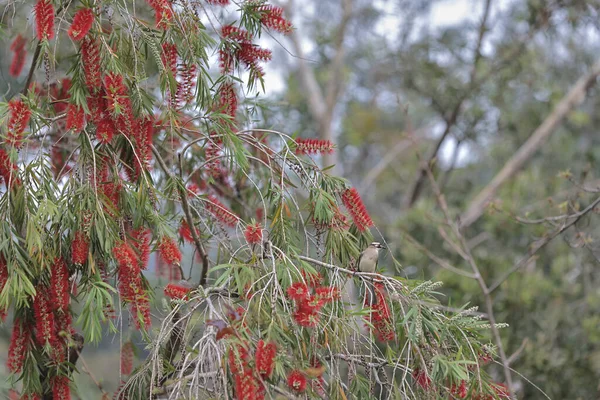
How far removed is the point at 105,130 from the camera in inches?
92.4

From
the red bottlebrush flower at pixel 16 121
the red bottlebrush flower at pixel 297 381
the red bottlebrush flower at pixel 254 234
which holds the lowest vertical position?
the red bottlebrush flower at pixel 297 381

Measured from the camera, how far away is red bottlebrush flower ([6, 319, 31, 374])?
245 centimetres

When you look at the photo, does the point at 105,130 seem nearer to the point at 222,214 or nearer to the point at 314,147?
the point at 222,214

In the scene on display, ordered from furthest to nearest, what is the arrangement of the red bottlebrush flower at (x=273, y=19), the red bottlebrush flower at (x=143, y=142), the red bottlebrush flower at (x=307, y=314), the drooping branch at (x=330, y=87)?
the drooping branch at (x=330, y=87) → the red bottlebrush flower at (x=273, y=19) → the red bottlebrush flower at (x=143, y=142) → the red bottlebrush flower at (x=307, y=314)

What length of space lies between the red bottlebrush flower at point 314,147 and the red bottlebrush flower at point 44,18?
3.03ft

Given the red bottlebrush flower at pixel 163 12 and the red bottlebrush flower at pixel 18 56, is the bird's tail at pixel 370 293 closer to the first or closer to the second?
the red bottlebrush flower at pixel 163 12

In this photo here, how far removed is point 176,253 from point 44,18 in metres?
0.87

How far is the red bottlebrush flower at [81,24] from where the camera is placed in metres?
2.22

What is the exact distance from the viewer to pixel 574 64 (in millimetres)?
9086

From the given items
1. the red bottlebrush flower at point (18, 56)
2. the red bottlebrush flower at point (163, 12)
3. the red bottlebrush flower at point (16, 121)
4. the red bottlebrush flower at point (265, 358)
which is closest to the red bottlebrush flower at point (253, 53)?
the red bottlebrush flower at point (163, 12)

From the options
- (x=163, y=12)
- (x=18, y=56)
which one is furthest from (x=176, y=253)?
(x=18, y=56)

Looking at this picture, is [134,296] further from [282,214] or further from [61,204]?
[282,214]

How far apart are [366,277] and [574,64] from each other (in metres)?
7.77

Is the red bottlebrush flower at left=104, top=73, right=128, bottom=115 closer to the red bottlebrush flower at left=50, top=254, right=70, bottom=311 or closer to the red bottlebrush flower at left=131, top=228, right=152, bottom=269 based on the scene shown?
the red bottlebrush flower at left=131, top=228, right=152, bottom=269
